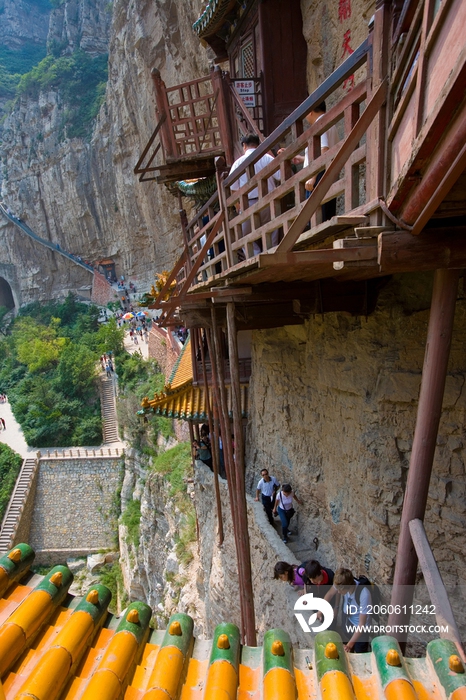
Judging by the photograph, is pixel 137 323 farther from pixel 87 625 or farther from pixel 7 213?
pixel 87 625

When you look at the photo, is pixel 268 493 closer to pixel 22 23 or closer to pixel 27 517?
pixel 27 517

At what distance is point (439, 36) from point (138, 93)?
1158 inches

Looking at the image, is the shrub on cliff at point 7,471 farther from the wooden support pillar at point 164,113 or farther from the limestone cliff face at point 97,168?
the wooden support pillar at point 164,113

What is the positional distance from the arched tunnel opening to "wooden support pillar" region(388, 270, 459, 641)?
176 feet

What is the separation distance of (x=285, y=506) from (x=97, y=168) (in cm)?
3798

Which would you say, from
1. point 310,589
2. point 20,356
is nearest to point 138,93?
point 20,356

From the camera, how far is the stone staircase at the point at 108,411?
2495cm

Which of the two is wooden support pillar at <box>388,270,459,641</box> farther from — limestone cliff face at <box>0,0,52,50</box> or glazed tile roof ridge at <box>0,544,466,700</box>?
limestone cliff face at <box>0,0,52,50</box>

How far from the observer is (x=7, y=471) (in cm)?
2189

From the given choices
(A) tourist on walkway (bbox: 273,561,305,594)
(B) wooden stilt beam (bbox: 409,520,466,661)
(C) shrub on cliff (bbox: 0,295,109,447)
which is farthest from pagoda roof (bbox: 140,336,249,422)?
(C) shrub on cliff (bbox: 0,295,109,447)

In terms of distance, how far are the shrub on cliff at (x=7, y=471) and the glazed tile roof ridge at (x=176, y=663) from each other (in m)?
21.7

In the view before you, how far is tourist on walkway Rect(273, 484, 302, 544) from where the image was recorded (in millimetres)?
5791

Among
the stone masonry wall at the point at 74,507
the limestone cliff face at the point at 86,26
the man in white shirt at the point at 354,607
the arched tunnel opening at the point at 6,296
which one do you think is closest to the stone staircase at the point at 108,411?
the stone masonry wall at the point at 74,507

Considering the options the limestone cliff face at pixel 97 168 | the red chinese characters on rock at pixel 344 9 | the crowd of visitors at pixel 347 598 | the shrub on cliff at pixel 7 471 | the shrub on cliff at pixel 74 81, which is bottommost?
the shrub on cliff at pixel 7 471
